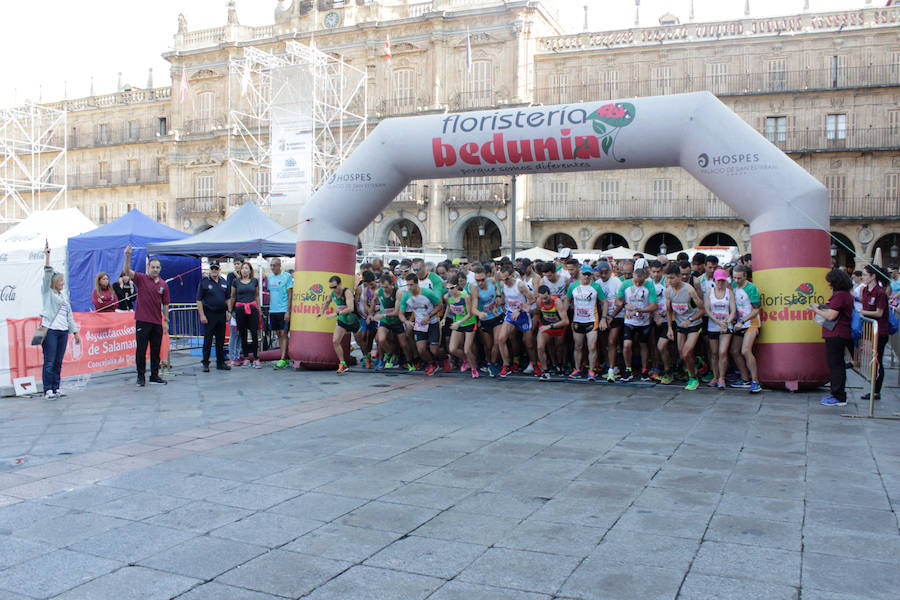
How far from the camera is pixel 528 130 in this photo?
991 centimetres

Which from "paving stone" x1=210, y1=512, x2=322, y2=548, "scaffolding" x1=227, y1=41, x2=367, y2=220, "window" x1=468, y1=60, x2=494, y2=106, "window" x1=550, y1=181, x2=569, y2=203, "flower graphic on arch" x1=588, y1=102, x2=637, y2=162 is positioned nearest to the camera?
"paving stone" x1=210, y1=512, x2=322, y2=548

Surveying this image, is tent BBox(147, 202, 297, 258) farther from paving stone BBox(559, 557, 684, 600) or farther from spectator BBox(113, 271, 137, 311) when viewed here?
paving stone BBox(559, 557, 684, 600)

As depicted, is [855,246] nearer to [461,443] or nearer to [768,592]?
[461,443]

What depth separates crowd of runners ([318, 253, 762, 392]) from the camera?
9195 millimetres

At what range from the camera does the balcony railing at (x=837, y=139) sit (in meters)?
28.2

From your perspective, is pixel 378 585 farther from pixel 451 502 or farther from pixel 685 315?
pixel 685 315

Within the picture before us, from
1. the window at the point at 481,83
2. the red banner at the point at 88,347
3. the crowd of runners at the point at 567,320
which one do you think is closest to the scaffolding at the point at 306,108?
the window at the point at 481,83

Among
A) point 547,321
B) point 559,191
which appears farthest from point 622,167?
point 559,191

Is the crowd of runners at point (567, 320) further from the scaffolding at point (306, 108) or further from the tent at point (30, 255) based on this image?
the scaffolding at point (306, 108)

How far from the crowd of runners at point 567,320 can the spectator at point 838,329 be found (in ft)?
2.98

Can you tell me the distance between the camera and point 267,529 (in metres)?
4.22

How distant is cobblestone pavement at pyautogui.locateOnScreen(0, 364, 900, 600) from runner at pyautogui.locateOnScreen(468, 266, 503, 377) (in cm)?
238

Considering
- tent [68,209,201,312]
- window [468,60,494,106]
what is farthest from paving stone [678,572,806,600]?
window [468,60,494,106]

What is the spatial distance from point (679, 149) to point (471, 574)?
7.30 meters
